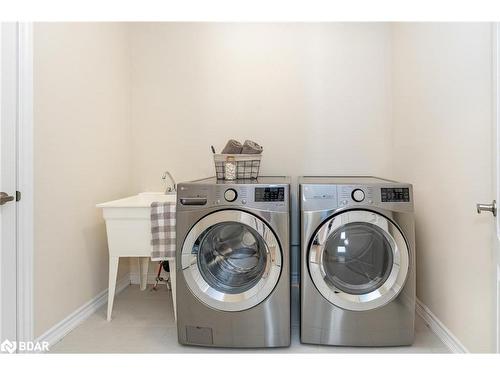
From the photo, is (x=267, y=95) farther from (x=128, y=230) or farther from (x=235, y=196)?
(x=128, y=230)

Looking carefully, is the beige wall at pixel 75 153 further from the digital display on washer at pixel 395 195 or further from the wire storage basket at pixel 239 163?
the digital display on washer at pixel 395 195

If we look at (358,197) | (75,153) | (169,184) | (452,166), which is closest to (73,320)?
(75,153)

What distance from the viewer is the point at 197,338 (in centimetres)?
184

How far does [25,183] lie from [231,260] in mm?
1146

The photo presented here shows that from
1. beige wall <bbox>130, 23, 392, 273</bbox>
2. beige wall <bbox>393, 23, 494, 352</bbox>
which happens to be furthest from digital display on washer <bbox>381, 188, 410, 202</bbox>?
beige wall <bbox>130, 23, 392, 273</bbox>

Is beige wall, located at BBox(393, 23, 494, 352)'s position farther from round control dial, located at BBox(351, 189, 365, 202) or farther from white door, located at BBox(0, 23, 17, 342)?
white door, located at BBox(0, 23, 17, 342)

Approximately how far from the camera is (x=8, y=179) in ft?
5.19

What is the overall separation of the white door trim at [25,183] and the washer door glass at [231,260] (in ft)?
2.55

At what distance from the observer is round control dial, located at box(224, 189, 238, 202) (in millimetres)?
1789

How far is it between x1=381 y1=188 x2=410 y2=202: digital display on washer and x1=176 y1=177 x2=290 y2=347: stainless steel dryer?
52cm

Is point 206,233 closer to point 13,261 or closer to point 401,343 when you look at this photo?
point 13,261

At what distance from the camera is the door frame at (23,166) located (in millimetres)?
1630
